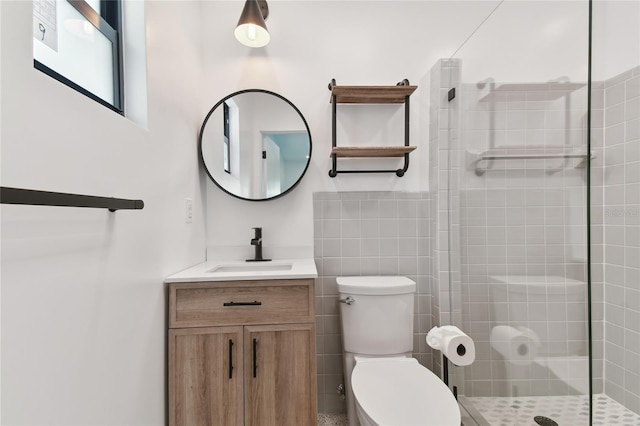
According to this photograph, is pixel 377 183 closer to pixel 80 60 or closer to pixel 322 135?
pixel 322 135

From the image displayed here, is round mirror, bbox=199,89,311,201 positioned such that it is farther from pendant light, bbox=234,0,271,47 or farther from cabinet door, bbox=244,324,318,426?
cabinet door, bbox=244,324,318,426

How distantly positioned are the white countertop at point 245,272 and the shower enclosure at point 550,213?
2.78 ft

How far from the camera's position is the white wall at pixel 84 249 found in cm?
64

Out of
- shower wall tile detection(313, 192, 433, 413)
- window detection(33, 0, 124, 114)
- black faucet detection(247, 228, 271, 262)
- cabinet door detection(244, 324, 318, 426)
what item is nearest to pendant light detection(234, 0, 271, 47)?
window detection(33, 0, 124, 114)

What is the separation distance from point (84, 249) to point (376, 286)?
49.4 inches

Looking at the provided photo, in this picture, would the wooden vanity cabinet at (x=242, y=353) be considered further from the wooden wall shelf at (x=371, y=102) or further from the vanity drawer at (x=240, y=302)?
the wooden wall shelf at (x=371, y=102)

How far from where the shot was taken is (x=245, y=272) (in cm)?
149

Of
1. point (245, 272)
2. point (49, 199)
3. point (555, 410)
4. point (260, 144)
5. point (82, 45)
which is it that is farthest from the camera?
point (260, 144)

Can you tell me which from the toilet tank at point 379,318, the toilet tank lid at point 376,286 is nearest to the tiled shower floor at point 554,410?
the toilet tank at point 379,318

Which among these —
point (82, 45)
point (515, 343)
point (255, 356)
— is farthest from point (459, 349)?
point (82, 45)

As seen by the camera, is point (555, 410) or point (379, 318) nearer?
point (555, 410)

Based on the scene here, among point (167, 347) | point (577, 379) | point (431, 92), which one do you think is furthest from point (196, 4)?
point (577, 379)

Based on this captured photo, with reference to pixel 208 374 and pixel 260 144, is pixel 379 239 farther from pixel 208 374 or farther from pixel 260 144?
pixel 208 374

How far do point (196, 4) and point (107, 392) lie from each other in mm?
→ 1940
